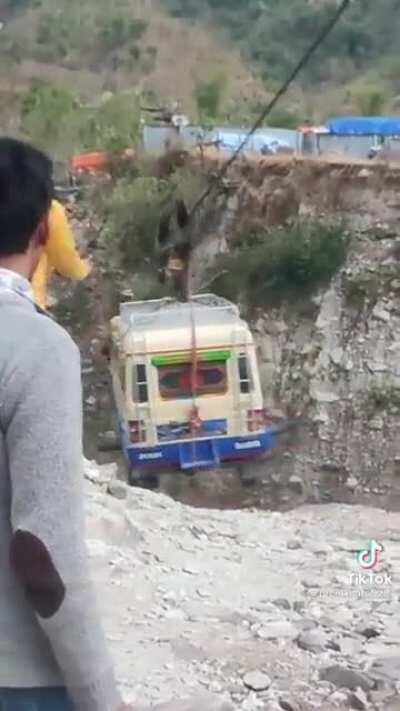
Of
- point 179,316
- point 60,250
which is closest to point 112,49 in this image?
point 179,316

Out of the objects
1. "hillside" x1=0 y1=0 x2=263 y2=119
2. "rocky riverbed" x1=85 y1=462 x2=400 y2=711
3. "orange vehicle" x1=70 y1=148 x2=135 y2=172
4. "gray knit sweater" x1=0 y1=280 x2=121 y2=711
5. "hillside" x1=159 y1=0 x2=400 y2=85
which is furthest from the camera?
"hillside" x1=159 y1=0 x2=400 y2=85

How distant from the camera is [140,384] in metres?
12.5

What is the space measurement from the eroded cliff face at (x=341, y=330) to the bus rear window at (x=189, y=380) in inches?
152

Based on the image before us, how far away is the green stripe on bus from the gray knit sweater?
10806 millimetres

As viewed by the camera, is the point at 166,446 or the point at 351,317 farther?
the point at 351,317

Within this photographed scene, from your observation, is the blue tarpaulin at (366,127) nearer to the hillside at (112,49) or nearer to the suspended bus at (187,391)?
the suspended bus at (187,391)

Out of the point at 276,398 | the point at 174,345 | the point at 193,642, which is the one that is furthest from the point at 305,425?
the point at 193,642

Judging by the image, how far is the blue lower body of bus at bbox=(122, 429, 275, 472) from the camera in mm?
12328

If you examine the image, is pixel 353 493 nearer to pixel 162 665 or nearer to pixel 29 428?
pixel 162 665

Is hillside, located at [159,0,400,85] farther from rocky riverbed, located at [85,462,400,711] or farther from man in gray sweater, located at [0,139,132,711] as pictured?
man in gray sweater, located at [0,139,132,711]

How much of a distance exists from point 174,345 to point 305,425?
464cm

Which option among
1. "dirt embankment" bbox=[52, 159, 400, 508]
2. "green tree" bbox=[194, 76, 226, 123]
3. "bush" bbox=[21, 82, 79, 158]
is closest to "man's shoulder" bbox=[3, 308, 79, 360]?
"dirt embankment" bbox=[52, 159, 400, 508]

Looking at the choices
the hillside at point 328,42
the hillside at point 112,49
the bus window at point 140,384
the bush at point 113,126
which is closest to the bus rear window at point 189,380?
the bus window at point 140,384

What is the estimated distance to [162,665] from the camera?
458cm
